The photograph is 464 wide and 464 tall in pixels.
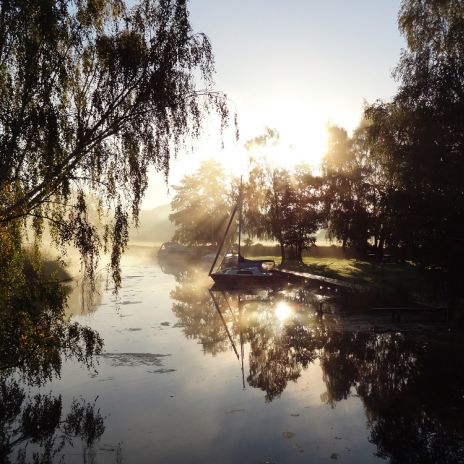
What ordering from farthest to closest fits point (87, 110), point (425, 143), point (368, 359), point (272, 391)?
point (425, 143)
point (368, 359)
point (272, 391)
point (87, 110)

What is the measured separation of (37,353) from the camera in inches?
354

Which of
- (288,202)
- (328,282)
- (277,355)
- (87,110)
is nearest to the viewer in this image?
(87,110)

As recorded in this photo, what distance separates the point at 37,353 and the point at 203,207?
7462 cm

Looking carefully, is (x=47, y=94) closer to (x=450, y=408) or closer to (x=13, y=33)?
(x=13, y=33)

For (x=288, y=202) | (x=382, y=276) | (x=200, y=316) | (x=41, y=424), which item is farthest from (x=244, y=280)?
(x=41, y=424)

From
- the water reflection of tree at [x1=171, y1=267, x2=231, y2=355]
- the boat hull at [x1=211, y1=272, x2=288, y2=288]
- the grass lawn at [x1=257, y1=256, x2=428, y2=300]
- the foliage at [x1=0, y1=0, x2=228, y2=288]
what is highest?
A: the foliage at [x1=0, y1=0, x2=228, y2=288]

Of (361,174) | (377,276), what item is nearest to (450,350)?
(377,276)

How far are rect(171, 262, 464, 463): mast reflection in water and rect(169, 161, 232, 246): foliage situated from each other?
51110mm

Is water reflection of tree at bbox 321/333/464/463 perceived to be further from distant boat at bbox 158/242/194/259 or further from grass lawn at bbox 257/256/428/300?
distant boat at bbox 158/242/194/259

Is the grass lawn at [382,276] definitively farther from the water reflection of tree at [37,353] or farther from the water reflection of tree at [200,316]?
the water reflection of tree at [37,353]

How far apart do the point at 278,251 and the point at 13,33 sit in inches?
2469

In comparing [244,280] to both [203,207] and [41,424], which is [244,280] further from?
[203,207]

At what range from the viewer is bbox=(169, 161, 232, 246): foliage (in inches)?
3135

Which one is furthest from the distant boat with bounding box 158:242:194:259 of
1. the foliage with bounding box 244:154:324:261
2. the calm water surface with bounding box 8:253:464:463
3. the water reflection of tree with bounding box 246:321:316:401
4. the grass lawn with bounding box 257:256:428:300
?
the water reflection of tree with bounding box 246:321:316:401
